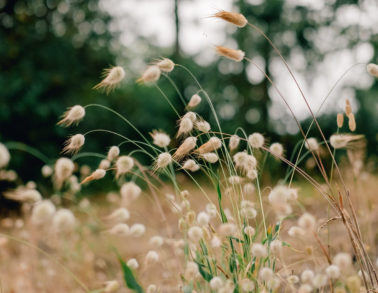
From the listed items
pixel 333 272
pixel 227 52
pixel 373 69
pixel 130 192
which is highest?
pixel 227 52

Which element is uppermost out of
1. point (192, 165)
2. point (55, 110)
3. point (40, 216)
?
point (40, 216)

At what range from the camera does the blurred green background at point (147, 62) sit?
5.89 m

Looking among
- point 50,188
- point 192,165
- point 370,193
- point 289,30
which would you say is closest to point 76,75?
point 50,188

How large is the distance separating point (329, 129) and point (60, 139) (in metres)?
7.07

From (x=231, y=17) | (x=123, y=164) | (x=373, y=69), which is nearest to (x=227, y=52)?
(x=231, y=17)

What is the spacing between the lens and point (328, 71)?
12.1 metres

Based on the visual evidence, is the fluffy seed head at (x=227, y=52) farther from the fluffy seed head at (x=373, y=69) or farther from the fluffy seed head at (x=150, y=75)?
the fluffy seed head at (x=373, y=69)

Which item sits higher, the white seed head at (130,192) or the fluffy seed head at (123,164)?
the fluffy seed head at (123,164)

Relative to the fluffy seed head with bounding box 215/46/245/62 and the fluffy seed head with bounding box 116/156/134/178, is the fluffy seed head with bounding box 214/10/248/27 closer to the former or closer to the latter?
the fluffy seed head with bounding box 215/46/245/62

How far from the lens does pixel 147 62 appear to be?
8695 mm

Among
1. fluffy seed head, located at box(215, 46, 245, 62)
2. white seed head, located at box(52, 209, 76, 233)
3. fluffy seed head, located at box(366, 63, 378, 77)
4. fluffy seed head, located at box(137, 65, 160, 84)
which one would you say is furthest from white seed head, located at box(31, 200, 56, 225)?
fluffy seed head, located at box(366, 63, 378, 77)

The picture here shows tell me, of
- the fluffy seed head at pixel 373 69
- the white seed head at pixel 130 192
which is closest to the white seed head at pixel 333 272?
the white seed head at pixel 130 192

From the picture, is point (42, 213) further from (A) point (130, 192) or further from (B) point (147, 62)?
(B) point (147, 62)

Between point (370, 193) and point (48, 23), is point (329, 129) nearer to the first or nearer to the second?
point (370, 193)
